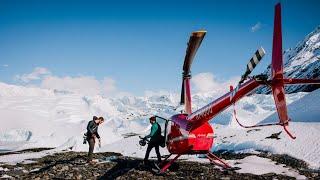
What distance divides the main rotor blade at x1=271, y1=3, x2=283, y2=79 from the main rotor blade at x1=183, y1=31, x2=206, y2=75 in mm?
3866

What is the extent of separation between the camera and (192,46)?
51.8 ft

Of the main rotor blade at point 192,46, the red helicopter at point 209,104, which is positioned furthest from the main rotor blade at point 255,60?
the main rotor blade at point 192,46

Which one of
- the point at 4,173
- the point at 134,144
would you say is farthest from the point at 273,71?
the point at 134,144

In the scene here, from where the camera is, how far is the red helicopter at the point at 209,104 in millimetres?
11824

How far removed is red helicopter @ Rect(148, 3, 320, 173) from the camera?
11.8m

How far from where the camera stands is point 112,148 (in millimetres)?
46250

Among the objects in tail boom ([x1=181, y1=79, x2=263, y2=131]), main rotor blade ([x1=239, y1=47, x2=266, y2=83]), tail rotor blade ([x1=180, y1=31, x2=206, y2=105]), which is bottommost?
tail boom ([x1=181, y1=79, x2=263, y2=131])

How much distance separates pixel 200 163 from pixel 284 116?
851 centimetres

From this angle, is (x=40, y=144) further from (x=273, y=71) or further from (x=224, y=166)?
(x=273, y=71)

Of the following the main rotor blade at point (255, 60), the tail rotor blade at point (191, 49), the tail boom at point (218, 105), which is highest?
the tail rotor blade at point (191, 49)

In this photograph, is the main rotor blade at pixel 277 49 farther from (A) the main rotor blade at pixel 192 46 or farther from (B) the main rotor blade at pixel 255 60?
(A) the main rotor blade at pixel 192 46

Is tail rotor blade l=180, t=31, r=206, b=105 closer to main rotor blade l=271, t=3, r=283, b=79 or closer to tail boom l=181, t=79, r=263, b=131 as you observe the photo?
tail boom l=181, t=79, r=263, b=131

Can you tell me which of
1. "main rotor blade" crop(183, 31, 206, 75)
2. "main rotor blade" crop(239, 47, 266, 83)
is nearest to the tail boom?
"main rotor blade" crop(239, 47, 266, 83)

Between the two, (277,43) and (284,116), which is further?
(284,116)
